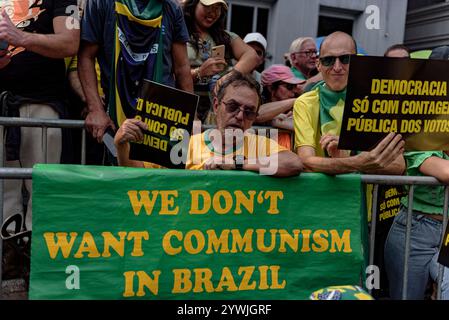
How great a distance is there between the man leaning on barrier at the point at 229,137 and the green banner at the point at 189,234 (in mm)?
202

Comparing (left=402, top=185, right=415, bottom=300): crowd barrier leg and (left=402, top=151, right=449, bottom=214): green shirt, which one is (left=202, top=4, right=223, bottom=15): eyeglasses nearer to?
(left=402, top=151, right=449, bottom=214): green shirt

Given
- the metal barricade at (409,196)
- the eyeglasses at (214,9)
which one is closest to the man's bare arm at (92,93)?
the eyeglasses at (214,9)

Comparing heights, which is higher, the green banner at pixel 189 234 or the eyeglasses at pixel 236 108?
the eyeglasses at pixel 236 108

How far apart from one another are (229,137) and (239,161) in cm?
21

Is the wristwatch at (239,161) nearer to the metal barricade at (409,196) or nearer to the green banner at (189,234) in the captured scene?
the green banner at (189,234)

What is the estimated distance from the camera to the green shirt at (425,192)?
3.35m

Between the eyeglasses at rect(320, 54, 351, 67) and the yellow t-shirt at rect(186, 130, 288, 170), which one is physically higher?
the eyeglasses at rect(320, 54, 351, 67)

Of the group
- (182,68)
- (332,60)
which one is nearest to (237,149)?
(332,60)

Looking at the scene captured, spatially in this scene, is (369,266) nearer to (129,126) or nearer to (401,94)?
(401,94)

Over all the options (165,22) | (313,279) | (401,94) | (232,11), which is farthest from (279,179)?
(232,11)

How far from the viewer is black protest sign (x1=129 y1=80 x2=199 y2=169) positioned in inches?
118

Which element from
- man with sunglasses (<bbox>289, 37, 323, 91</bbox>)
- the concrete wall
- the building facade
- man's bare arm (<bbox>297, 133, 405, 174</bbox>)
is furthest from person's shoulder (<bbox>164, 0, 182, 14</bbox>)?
the concrete wall

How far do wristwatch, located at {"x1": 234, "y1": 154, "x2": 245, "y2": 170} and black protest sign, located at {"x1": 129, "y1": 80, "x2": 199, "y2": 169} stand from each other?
1.06ft
